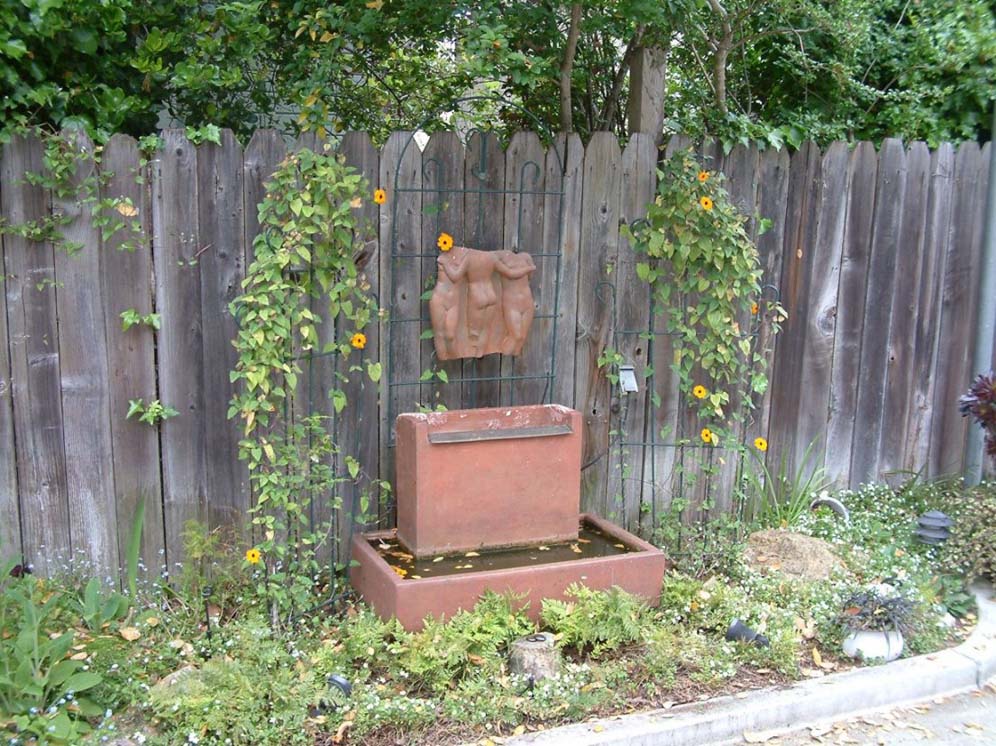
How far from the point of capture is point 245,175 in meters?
4.03

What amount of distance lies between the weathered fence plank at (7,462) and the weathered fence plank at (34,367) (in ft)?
0.05

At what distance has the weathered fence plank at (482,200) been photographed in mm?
4395

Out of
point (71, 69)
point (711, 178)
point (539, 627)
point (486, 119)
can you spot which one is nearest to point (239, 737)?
point (539, 627)

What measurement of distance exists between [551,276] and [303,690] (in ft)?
7.27

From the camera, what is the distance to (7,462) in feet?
12.6

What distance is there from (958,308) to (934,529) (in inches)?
57.0

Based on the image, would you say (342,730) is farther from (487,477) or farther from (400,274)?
(400,274)

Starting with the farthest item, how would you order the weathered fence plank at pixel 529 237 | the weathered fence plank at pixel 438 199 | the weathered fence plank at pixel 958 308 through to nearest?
1. the weathered fence plank at pixel 958 308
2. the weathered fence plank at pixel 529 237
3. the weathered fence plank at pixel 438 199

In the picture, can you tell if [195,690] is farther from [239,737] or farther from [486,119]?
[486,119]

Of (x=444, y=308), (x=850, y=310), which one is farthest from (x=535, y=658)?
(x=850, y=310)

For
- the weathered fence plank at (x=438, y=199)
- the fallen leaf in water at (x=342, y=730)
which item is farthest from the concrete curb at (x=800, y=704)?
the weathered fence plank at (x=438, y=199)

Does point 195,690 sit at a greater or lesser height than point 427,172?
lesser

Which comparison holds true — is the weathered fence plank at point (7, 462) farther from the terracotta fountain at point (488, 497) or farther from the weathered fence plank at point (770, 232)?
the weathered fence plank at point (770, 232)

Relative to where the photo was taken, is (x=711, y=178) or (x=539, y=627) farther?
(x=711, y=178)
